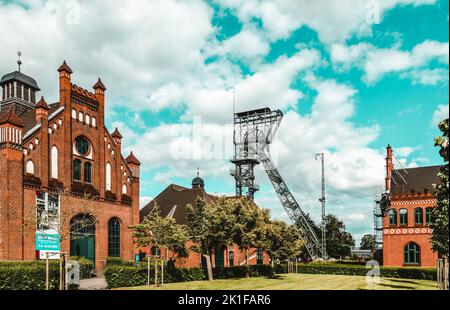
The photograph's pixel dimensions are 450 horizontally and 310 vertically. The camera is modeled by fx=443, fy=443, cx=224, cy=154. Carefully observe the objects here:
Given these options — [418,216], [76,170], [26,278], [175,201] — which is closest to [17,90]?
[76,170]

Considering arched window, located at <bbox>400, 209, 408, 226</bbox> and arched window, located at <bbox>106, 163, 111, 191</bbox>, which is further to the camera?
arched window, located at <bbox>400, 209, 408, 226</bbox>

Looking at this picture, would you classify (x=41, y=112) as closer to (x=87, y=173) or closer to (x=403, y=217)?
(x=87, y=173)

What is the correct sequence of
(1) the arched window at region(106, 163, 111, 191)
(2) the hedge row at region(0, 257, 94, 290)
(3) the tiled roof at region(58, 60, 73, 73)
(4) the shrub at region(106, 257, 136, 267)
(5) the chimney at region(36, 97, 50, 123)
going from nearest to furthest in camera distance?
(2) the hedge row at region(0, 257, 94, 290), (5) the chimney at region(36, 97, 50, 123), (4) the shrub at region(106, 257, 136, 267), (3) the tiled roof at region(58, 60, 73, 73), (1) the arched window at region(106, 163, 111, 191)

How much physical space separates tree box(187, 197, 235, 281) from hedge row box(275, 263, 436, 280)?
1850 cm

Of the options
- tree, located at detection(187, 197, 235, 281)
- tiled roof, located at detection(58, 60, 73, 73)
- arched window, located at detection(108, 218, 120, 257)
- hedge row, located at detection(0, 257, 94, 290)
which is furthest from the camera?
arched window, located at detection(108, 218, 120, 257)

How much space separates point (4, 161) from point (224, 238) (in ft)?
59.4

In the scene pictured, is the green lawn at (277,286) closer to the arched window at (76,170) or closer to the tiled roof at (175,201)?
the arched window at (76,170)

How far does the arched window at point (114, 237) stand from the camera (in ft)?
145

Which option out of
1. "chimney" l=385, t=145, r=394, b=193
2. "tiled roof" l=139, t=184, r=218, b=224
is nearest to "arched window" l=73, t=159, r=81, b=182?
"tiled roof" l=139, t=184, r=218, b=224

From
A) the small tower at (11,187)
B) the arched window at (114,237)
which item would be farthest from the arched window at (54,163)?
the arched window at (114,237)

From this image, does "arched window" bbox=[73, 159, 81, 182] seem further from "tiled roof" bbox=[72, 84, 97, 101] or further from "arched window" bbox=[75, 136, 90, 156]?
"tiled roof" bbox=[72, 84, 97, 101]

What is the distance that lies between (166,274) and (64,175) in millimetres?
14037

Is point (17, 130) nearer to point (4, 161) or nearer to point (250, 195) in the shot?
point (4, 161)

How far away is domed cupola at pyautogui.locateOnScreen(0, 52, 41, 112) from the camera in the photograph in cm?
4606
